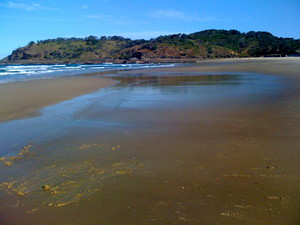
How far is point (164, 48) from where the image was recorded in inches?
4245

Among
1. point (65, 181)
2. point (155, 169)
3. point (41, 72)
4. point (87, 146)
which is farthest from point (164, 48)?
point (65, 181)

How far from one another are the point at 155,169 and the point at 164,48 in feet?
352

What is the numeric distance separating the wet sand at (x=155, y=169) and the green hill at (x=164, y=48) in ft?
244

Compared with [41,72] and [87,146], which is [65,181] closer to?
[87,146]

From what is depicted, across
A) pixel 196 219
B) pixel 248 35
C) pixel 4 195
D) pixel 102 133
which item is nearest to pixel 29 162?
pixel 4 195

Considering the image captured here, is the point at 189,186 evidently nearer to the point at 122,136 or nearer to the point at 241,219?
the point at 241,219

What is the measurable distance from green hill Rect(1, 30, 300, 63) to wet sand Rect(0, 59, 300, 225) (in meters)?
74.3

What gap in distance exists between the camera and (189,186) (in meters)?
3.67

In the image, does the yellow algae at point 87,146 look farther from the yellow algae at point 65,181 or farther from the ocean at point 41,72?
the ocean at point 41,72

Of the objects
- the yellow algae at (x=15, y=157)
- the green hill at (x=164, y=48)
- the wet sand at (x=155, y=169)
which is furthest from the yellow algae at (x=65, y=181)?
the green hill at (x=164, y=48)

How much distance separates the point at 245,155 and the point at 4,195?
13.0ft

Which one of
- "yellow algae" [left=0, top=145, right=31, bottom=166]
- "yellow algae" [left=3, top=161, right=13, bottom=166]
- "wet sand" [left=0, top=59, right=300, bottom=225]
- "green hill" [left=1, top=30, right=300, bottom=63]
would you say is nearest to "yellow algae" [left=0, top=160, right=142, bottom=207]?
"wet sand" [left=0, top=59, right=300, bottom=225]

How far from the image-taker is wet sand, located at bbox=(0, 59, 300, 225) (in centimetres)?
311

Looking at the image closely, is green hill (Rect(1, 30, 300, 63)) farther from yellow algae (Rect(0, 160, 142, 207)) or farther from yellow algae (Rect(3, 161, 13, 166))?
yellow algae (Rect(3, 161, 13, 166))
